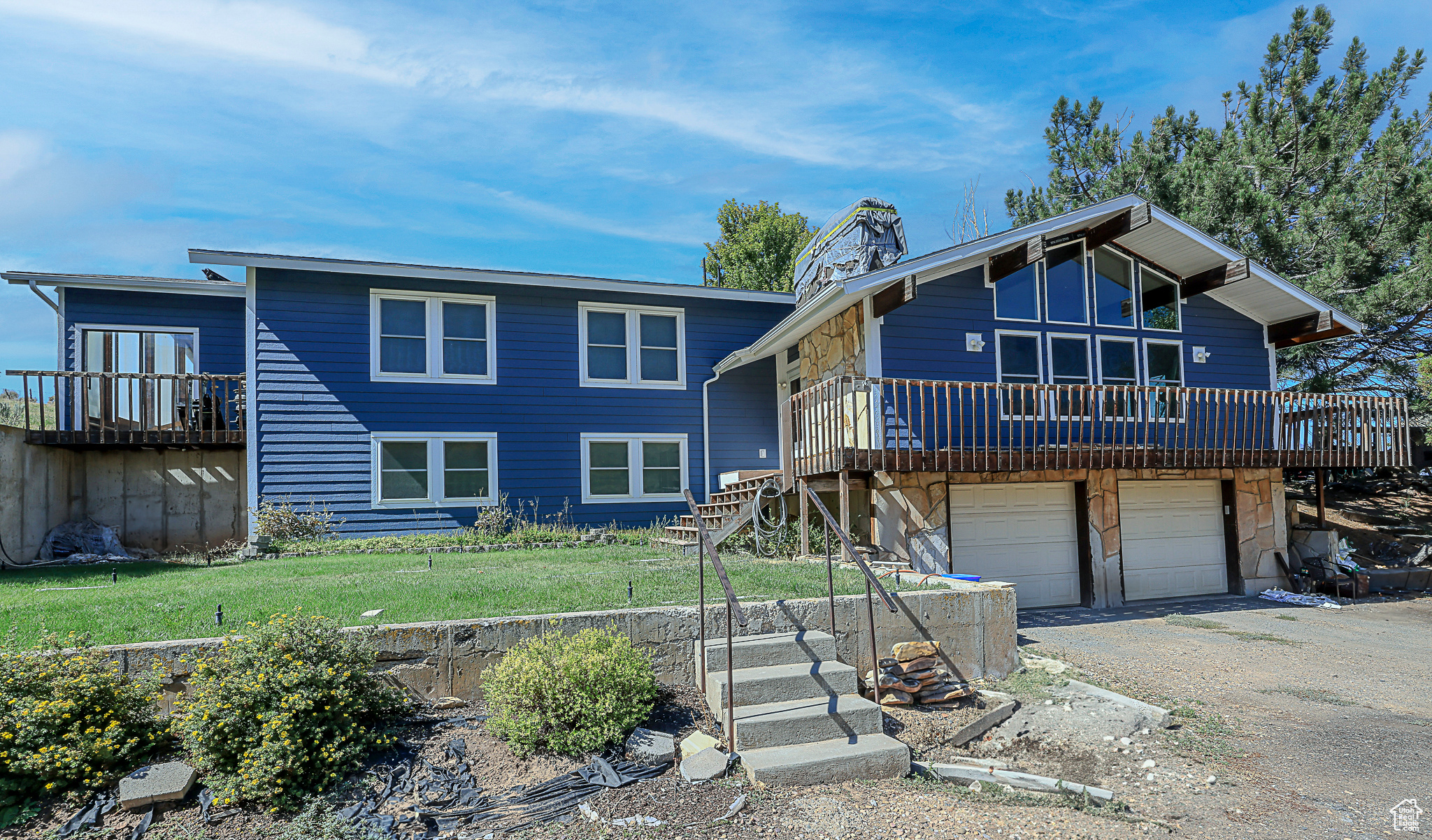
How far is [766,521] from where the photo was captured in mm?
11383

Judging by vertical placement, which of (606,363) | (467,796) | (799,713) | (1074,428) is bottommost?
(467,796)

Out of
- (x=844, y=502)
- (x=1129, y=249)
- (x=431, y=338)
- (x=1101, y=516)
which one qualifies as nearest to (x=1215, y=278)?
(x=1129, y=249)

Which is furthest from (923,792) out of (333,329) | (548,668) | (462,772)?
(333,329)

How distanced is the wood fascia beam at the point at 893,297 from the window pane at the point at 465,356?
692 centimetres

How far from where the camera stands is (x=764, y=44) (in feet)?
39.2

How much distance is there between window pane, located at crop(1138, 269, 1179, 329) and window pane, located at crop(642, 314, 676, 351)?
27.5ft

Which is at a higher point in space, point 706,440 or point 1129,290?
point 1129,290

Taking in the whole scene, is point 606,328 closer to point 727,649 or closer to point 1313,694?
point 727,649

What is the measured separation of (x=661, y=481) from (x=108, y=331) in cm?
984

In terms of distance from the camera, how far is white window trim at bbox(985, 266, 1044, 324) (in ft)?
39.8

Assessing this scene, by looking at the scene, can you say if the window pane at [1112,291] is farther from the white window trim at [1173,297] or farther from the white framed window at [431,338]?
the white framed window at [431,338]

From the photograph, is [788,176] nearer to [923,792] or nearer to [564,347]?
[564,347]

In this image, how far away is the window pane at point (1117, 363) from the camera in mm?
12781

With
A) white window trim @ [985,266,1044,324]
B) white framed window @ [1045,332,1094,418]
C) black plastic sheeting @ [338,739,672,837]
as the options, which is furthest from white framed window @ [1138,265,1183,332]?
black plastic sheeting @ [338,739,672,837]
